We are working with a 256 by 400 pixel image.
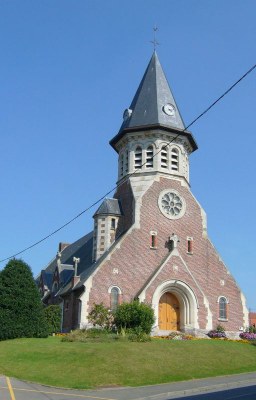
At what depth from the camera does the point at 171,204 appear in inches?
1455

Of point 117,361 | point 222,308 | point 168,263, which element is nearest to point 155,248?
point 168,263

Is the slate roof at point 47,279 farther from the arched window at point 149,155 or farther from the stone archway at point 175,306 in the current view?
the arched window at point 149,155

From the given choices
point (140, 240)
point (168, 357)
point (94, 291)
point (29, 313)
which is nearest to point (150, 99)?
point (140, 240)

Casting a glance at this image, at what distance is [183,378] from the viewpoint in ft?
61.9

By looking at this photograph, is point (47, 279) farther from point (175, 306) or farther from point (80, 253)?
point (175, 306)

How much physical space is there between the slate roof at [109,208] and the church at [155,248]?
0.07m

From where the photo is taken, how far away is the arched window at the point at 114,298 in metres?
32.8

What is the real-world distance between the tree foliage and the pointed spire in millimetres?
15737

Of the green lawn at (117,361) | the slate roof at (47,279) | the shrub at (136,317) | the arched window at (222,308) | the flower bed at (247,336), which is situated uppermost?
the slate roof at (47,279)

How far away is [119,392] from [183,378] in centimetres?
344

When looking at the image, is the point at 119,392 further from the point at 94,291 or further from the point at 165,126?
the point at 165,126

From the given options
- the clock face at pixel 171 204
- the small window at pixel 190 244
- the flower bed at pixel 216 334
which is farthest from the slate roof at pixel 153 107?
the flower bed at pixel 216 334

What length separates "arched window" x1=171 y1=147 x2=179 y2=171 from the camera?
127 feet

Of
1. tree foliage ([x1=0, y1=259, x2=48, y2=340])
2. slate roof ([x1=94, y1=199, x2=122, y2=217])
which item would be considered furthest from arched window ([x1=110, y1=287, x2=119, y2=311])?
slate roof ([x1=94, y1=199, x2=122, y2=217])
